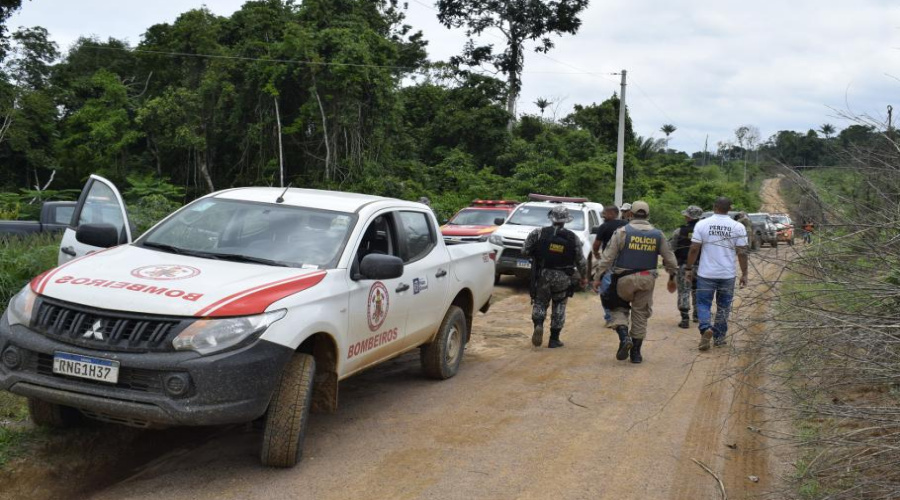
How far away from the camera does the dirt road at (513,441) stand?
4.65m

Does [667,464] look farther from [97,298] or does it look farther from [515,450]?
[97,298]

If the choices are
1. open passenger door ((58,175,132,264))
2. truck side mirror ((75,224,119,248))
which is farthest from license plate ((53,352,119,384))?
open passenger door ((58,175,132,264))

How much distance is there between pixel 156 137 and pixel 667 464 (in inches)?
1197

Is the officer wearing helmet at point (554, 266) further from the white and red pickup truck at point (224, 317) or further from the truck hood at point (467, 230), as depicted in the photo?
the truck hood at point (467, 230)

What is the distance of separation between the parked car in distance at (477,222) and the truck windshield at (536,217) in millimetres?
321

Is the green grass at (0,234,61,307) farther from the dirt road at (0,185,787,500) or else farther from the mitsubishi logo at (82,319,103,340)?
the mitsubishi logo at (82,319,103,340)

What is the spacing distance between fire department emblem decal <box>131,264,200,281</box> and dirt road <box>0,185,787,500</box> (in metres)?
1.24

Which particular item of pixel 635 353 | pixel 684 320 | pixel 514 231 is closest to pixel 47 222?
pixel 514 231

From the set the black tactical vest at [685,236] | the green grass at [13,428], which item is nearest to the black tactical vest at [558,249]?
the black tactical vest at [685,236]

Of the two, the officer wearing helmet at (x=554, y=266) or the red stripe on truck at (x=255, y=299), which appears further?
the officer wearing helmet at (x=554, y=266)

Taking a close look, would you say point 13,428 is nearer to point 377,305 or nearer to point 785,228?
point 377,305

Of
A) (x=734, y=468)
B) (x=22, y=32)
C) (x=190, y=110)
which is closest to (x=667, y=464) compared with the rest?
(x=734, y=468)

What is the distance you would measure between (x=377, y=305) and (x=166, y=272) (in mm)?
1588

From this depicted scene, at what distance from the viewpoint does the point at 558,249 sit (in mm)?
9102
